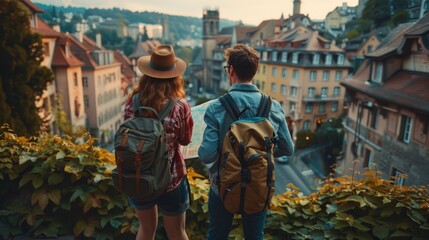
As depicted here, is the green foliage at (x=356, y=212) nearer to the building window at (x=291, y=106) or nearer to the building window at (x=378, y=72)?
the building window at (x=378, y=72)

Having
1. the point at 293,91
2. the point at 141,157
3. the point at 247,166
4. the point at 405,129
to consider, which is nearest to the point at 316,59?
the point at 293,91

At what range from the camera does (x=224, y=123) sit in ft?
8.37

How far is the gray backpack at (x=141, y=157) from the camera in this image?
2.35 m

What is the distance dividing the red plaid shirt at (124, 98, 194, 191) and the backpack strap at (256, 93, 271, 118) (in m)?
0.58

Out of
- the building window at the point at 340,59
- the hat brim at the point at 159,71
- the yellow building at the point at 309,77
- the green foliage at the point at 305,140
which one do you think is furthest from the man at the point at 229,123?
the building window at the point at 340,59

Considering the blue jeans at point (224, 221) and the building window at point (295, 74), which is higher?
the blue jeans at point (224, 221)

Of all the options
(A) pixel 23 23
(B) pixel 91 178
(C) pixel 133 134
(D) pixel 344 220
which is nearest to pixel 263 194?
(C) pixel 133 134

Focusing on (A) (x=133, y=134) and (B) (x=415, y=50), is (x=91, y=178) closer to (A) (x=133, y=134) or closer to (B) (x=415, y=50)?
(A) (x=133, y=134)

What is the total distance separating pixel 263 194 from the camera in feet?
7.99

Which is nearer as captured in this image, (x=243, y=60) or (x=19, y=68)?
(x=243, y=60)

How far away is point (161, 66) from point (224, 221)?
1389 mm

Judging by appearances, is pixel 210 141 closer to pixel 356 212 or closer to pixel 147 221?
pixel 147 221

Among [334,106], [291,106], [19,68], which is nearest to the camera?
[19,68]

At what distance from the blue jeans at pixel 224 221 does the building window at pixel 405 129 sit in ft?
45.0
